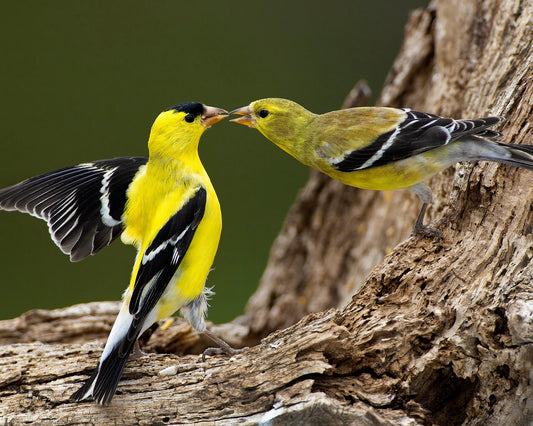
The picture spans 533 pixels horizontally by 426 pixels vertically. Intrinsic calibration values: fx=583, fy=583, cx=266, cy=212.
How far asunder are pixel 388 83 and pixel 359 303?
1861 mm

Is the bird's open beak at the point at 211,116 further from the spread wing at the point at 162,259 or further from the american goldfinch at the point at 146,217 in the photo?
the spread wing at the point at 162,259

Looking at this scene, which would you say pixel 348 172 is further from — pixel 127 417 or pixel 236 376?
pixel 127 417

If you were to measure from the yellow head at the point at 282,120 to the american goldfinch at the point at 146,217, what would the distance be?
24 cm

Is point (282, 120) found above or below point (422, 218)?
above

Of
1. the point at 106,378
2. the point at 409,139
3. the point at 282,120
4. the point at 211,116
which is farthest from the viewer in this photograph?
the point at 282,120

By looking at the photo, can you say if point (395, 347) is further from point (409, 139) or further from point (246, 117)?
point (246, 117)

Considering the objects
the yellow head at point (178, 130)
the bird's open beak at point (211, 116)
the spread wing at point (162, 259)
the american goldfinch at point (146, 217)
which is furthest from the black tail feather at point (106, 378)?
the bird's open beak at point (211, 116)

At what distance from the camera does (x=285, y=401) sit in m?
1.60

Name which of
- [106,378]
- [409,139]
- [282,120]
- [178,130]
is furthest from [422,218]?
[106,378]

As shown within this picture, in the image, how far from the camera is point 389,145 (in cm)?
218

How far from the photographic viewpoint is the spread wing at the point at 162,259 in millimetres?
1935

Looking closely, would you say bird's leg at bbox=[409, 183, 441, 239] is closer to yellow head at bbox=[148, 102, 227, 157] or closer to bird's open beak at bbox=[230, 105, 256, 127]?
bird's open beak at bbox=[230, 105, 256, 127]

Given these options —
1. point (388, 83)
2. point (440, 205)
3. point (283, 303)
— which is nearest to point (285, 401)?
point (440, 205)

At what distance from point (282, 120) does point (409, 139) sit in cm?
57
